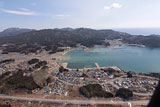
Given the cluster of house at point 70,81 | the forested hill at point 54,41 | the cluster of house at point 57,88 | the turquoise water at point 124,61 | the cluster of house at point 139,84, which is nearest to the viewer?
the cluster of house at point 57,88

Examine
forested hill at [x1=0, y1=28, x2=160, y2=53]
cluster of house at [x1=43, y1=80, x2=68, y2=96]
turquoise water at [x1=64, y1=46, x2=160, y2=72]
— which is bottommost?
cluster of house at [x1=43, y1=80, x2=68, y2=96]

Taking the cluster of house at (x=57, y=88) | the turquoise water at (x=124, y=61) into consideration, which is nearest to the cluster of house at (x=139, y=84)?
the turquoise water at (x=124, y=61)

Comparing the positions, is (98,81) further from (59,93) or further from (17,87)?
(17,87)

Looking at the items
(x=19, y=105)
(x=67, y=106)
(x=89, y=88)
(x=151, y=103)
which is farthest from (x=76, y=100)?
(x=151, y=103)

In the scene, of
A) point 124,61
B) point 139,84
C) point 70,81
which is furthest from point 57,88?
point 124,61

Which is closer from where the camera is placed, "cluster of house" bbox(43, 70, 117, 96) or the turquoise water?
"cluster of house" bbox(43, 70, 117, 96)

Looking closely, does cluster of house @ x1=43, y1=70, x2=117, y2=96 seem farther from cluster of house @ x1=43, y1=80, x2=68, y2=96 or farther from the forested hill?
the forested hill

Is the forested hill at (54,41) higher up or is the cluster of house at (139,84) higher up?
the forested hill at (54,41)

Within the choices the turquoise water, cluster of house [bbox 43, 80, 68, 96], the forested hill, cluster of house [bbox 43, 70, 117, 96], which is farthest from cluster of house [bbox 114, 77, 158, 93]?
the forested hill

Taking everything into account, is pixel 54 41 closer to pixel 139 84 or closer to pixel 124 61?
pixel 124 61

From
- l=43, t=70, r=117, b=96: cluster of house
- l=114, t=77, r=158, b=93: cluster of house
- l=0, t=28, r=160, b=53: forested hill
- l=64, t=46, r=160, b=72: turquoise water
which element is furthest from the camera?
l=0, t=28, r=160, b=53: forested hill

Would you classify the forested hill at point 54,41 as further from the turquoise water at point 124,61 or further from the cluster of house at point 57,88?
the cluster of house at point 57,88
